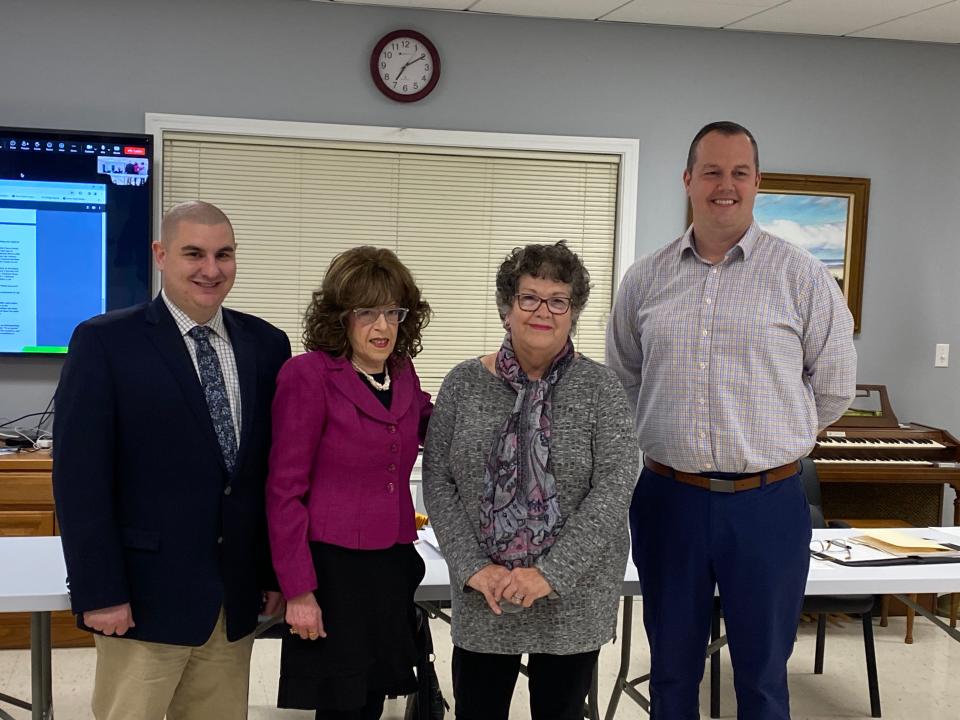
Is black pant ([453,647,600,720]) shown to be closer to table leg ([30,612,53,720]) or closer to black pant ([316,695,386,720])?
black pant ([316,695,386,720])

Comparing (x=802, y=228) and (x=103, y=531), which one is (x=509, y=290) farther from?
(x=802, y=228)

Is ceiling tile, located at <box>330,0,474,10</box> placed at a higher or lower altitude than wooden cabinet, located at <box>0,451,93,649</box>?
higher

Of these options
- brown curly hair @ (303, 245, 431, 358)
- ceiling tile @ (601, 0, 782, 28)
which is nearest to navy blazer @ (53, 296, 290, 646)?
brown curly hair @ (303, 245, 431, 358)

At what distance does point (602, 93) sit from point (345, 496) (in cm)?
321

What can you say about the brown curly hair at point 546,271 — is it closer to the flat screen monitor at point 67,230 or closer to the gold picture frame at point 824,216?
the flat screen monitor at point 67,230

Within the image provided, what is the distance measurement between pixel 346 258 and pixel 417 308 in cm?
19

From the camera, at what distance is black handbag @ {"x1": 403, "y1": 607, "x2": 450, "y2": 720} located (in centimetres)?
250

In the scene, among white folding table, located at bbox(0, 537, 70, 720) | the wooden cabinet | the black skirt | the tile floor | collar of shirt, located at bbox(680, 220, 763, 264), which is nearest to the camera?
the black skirt

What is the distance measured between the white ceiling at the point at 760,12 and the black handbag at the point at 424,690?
2806 millimetres

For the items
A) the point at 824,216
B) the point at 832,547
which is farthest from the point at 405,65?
the point at 832,547

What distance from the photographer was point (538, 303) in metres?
1.99

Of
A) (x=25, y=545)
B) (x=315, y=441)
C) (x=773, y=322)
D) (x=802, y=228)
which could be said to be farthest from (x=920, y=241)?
(x=25, y=545)

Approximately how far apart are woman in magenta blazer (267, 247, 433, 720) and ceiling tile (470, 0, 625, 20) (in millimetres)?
2563

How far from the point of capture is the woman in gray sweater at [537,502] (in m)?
1.97
